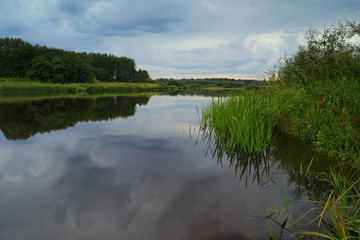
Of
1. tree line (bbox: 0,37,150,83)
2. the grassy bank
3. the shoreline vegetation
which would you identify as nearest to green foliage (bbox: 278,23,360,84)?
the shoreline vegetation

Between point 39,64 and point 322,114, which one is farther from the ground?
point 39,64

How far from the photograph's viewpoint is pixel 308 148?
6.60 m

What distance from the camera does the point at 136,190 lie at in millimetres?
4188

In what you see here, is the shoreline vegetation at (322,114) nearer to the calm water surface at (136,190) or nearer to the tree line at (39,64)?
the calm water surface at (136,190)

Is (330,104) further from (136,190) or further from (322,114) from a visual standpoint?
(136,190)

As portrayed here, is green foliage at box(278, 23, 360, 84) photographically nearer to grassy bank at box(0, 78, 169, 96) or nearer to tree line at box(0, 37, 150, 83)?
grassy bank at box(0, 78, 169, 96)

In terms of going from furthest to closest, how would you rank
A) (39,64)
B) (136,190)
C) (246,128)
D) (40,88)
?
1. (39,64)
2. (40,88)
3. (246,128)
4. (136,190)

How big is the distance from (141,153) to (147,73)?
9182 centimetres

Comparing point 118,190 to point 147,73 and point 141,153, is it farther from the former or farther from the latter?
point 147,73

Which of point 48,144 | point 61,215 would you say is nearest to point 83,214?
point 61,215

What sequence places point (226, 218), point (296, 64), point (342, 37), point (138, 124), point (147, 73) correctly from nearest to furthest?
point (226, 218)
point (342, 37)
point (296, 64)
point (138, 124)
point (147, 73)

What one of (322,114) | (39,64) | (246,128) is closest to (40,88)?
(39,64)

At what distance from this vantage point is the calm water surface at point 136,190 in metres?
3.05

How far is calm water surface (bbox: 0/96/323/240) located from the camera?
10.0 feet
